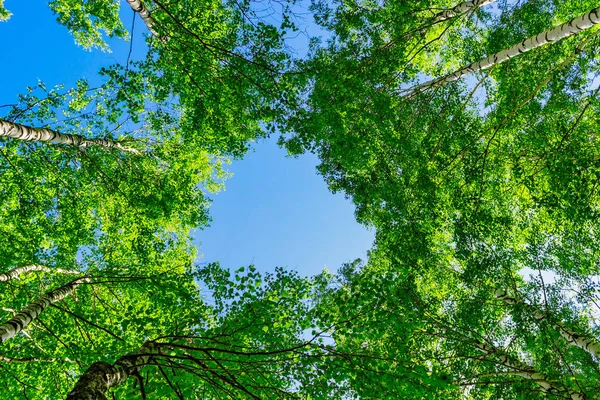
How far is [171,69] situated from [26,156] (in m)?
3.96

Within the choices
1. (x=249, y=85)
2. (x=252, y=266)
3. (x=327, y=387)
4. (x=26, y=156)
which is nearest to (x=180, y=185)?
(x=26, y=156)

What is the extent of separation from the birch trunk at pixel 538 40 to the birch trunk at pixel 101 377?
341 inches

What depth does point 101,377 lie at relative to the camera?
312 centimetres

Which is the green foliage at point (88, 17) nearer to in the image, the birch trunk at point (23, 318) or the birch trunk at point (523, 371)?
the birch trunk at point (23, 318)

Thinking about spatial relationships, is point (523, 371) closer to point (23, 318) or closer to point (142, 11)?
point (23, 318)

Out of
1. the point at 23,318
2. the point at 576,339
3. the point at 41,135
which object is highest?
the point at 41,135

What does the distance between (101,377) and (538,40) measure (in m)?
9.35

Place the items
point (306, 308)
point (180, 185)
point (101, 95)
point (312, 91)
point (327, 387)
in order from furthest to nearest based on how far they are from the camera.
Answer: point (180, 185)
point (312, 91)
point (101, 95)
point (306, 308)
point (327, 387)

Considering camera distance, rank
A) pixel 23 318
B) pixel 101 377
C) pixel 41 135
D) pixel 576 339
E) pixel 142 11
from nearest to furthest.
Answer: pixel 101 377 → pixel 23 318 → pixel 41 135 → pixel 142 11 → pixel 576 339

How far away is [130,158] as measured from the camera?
37.0ft

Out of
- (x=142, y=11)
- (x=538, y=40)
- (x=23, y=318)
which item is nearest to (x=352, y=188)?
(x=538, y=40)

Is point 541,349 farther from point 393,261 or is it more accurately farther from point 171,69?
point 171,69

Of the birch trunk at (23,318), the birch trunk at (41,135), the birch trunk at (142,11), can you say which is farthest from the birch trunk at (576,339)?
the birch trunk at (41,135)

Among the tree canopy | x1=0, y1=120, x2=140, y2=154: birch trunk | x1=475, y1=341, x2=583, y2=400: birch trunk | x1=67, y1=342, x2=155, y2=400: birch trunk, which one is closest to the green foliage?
the tree canopy
